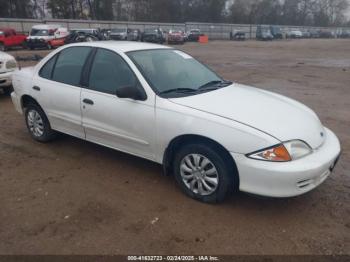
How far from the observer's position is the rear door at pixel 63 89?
449cm

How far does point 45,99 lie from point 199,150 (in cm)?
259

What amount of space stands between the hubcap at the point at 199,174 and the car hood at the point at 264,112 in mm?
513

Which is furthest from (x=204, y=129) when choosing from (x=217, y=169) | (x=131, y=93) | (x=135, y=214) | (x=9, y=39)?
(x=9, y=39)

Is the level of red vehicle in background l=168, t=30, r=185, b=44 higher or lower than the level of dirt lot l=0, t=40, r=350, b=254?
lower

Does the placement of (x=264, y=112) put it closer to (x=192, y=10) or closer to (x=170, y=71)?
(x=170, y=71)

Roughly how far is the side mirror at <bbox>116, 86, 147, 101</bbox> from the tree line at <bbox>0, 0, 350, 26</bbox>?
2039 inches

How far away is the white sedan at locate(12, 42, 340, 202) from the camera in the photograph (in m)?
3.17

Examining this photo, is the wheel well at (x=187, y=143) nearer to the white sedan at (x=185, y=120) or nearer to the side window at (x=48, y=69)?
the white sedan at (x=185, y=120)

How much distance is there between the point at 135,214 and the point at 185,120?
3.50 feet

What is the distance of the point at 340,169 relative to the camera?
4363 mm

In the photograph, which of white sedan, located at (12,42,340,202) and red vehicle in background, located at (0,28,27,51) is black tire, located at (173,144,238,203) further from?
red vehicle in background, located at (0,28,27,51)

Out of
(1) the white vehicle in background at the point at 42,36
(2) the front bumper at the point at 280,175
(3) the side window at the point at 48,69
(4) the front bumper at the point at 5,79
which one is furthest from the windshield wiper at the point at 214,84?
(1) the white vehicle in background at the point at 42,36

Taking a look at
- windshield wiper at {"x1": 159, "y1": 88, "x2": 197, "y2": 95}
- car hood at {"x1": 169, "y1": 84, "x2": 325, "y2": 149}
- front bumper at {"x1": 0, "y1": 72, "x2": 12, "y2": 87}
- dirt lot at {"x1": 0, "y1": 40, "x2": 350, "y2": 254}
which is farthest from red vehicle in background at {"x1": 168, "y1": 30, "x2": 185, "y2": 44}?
windshield wiper at {"x1": 159, "y1": 88, "x2": 197, "y2": 95}

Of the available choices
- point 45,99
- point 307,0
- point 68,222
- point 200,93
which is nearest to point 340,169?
point 200,93
